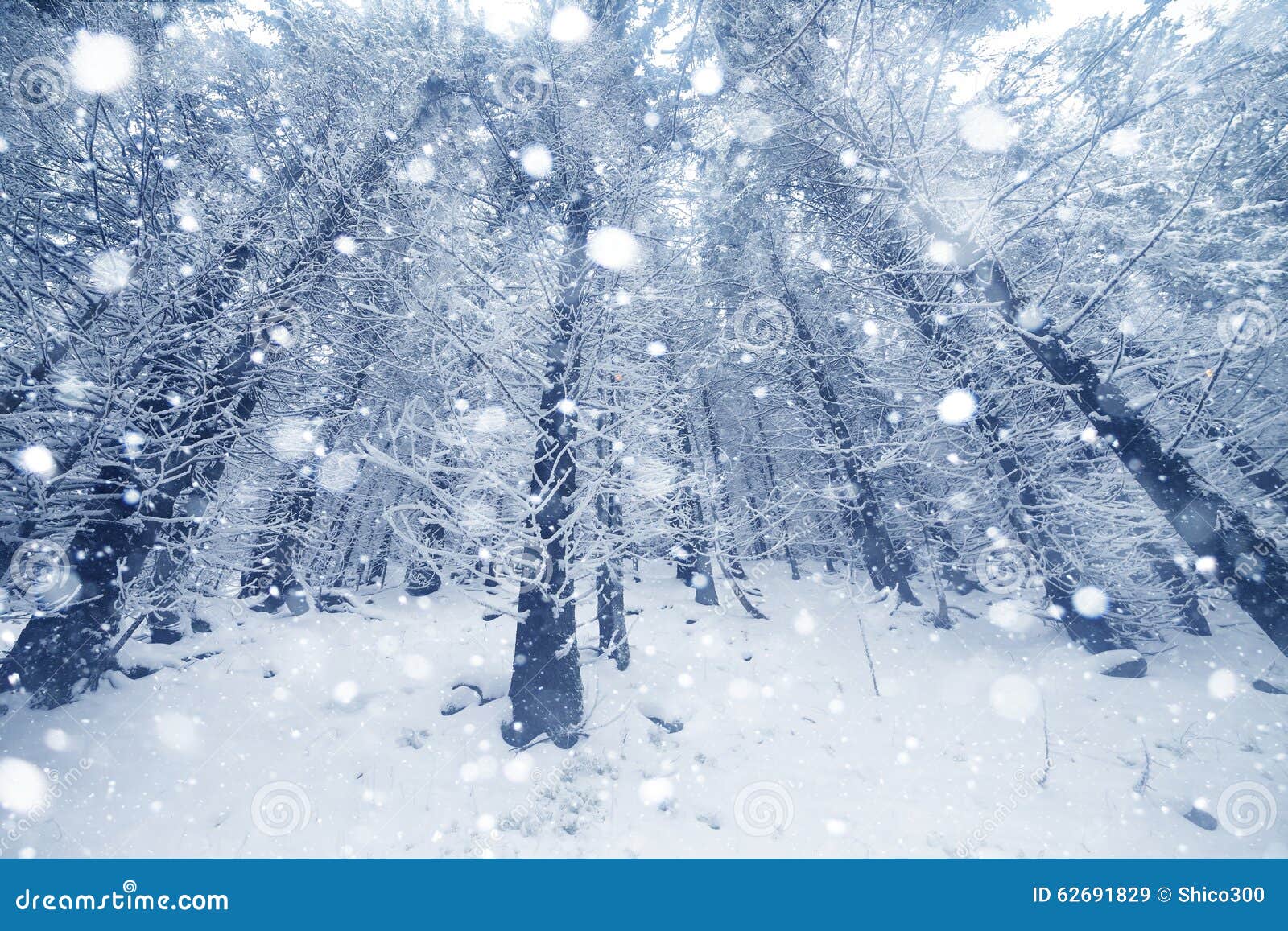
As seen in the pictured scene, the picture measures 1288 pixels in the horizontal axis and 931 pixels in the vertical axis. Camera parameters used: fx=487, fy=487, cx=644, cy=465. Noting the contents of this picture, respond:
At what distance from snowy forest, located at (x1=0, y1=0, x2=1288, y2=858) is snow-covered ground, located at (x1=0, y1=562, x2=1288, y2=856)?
2.0 inches

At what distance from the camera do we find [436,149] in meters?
7.62

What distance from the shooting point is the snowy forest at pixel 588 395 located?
4816 millimetres

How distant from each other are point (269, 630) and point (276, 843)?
5823 mm

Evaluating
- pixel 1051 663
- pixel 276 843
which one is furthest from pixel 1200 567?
pixel 276 843

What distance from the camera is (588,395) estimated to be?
7.32 metres

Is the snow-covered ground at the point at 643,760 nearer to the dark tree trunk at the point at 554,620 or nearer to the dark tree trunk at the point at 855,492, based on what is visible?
the dark tree trunk at the point at 554,620

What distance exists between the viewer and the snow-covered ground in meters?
4.88

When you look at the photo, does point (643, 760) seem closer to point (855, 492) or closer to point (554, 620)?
point (554, 620)

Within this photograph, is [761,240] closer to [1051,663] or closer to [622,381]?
[622,381]

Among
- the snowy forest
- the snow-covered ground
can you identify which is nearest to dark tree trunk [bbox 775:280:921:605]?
the snowy forest

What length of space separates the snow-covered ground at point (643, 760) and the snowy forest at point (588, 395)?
51mm

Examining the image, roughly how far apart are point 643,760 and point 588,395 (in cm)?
497

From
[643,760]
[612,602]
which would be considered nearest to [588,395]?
[612,602]

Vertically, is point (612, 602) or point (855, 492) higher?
point (855, 492)
